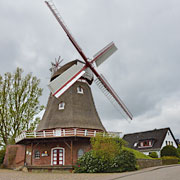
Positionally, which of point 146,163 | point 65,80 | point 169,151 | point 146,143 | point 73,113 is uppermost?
point 65,80

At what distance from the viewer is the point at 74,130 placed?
18.3m

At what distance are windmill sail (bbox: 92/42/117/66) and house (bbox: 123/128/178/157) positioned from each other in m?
17.7

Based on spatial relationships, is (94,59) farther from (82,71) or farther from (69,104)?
(69,104)

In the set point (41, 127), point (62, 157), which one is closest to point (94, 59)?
point (41, 127)

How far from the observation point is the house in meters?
34.2

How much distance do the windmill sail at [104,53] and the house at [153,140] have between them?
698 inches

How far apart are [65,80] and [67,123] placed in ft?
12.9

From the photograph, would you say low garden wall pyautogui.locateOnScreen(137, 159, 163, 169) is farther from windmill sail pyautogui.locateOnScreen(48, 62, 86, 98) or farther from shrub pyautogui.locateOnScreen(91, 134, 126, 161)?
windmill sail pyautogui.locateOnScreen(48, 62, 86, 98)

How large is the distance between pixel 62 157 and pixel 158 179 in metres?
10.7

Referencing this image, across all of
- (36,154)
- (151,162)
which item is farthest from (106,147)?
(36,154)

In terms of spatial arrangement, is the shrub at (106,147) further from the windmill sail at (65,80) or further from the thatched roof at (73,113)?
the windmill sail at (65,80)

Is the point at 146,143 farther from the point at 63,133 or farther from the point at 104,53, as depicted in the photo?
the point at 63,133

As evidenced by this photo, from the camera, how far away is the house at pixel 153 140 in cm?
3418

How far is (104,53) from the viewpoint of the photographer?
2397 centimetres
